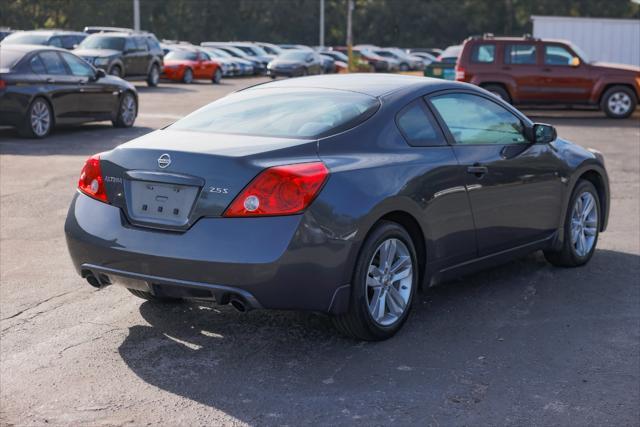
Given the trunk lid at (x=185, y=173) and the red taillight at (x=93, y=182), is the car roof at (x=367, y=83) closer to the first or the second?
the trunk lid at (x=185, y=173)

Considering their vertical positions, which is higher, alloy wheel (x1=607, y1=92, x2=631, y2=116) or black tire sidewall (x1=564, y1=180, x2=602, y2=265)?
black tire sidewall (x1=564, y1=180, x2=602, y2=265)

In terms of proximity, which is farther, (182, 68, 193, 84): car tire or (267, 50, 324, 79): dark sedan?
(267, 50, 324, 79): dark sedan

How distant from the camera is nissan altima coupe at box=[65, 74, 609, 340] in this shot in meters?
5.08

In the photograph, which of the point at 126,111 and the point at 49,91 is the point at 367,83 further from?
the point at 126,111

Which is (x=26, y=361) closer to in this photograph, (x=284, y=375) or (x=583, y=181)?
(x=284, y=375)

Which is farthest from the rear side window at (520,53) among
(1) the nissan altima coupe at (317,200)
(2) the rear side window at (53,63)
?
(1) the nissan altima coupe at (317,200)

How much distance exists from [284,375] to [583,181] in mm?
3603

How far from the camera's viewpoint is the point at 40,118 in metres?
16.1

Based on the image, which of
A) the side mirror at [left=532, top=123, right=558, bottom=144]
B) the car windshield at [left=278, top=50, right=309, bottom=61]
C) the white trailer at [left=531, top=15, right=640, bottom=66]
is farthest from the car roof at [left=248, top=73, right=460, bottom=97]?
the car windshield at [left=278, top=50, right=309, bottom=61]

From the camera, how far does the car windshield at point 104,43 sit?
31531 mm

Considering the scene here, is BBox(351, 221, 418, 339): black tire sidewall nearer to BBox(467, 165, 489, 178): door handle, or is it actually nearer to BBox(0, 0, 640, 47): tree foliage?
BBox(467, 165, 489, 178): door handle

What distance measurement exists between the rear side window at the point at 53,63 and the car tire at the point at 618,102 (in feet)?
41.4

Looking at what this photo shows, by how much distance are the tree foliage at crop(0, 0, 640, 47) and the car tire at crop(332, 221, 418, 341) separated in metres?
70.6

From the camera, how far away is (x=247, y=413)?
4.55m
